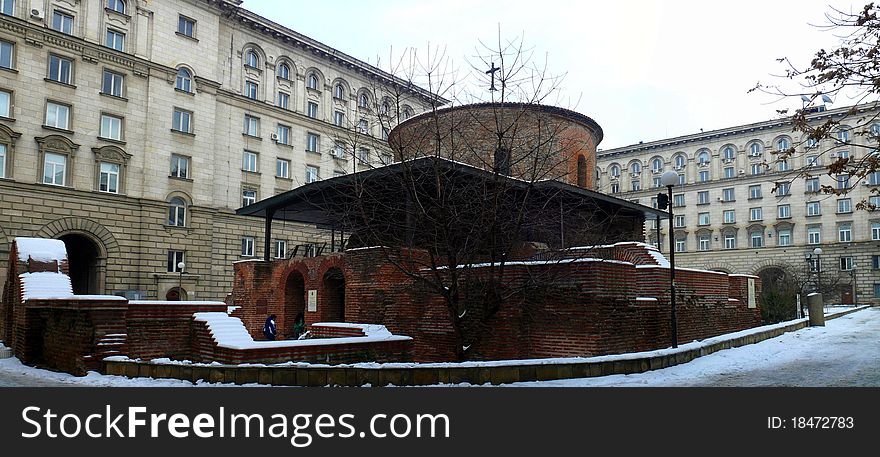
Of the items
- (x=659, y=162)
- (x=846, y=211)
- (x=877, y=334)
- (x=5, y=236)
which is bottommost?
(x=877, y=334)

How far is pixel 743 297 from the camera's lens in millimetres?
19391

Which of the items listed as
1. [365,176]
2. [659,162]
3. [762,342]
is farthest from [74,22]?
[659,162]

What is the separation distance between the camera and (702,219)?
6275cm

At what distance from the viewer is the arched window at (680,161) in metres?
63.3

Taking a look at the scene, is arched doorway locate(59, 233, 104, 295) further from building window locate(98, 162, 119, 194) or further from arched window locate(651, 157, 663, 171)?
arched window locate(651, 157, 663, 171)

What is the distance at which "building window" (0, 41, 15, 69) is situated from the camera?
28.5 metres

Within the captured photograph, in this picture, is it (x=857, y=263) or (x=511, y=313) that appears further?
(x=857, y=263)

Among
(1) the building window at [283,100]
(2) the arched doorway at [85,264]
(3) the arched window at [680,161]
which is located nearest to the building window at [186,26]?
(1) the building window at [283,100]

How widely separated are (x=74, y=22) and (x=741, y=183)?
180 ft

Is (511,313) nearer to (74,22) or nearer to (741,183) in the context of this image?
(74,22)

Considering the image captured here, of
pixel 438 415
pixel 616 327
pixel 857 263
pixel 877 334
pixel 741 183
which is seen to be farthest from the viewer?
pixel 741 183

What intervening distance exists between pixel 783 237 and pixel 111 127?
177 feet

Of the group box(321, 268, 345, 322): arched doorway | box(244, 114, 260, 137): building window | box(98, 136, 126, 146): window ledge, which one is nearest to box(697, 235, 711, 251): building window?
box(244, 114, 260, 137): building window

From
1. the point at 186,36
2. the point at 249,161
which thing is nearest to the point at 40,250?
the point at 186,36
